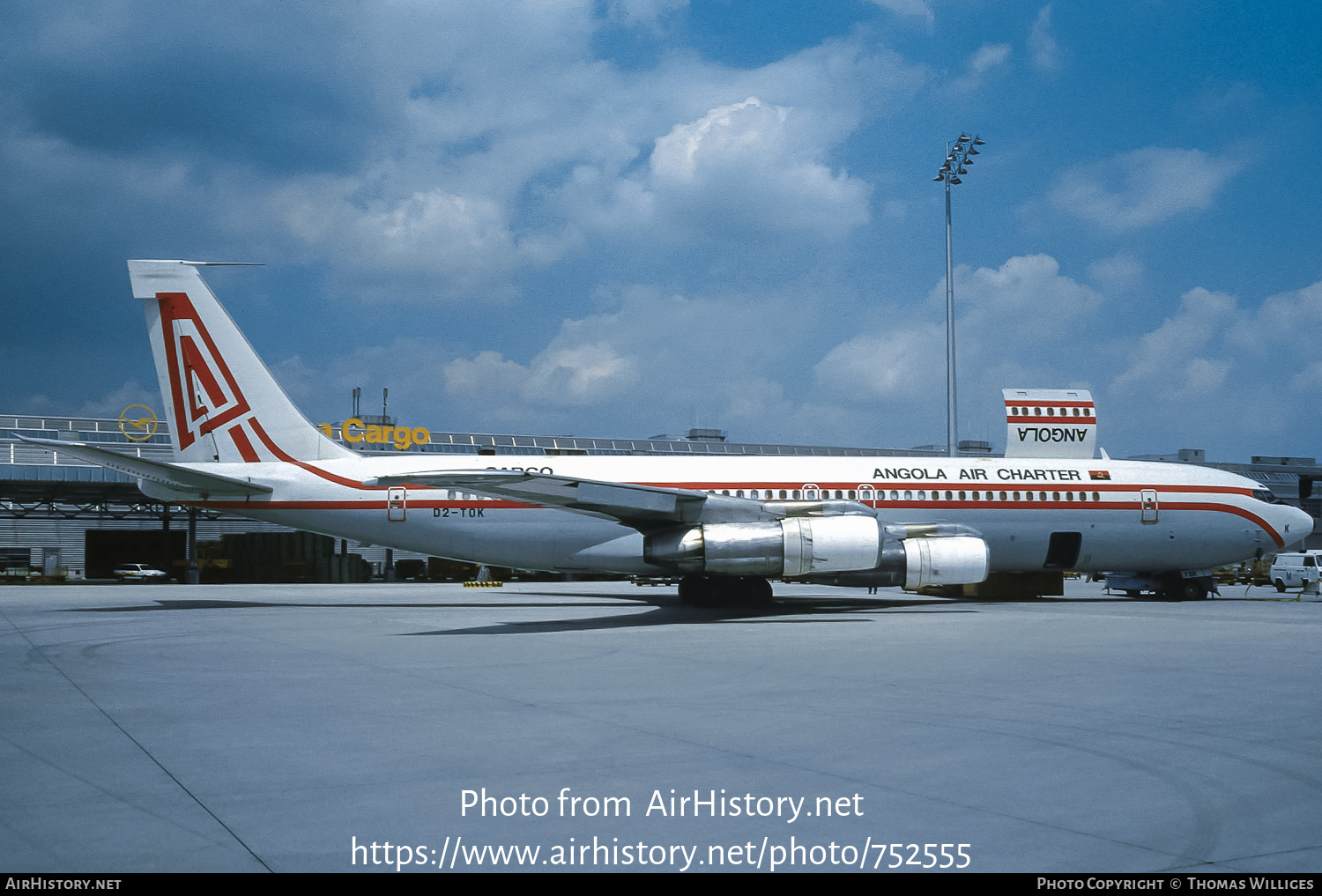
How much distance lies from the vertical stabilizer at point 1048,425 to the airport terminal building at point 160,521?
2304 cm

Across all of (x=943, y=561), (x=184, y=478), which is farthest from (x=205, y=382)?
(x=943, y=561)

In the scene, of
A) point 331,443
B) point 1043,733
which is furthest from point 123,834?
point 331,443

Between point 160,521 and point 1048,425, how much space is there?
50145 mm

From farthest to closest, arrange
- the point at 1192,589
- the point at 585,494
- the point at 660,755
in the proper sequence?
the point at 1192,589 → the point at 585,494 → the point at 660,755

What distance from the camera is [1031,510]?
24.2 meters

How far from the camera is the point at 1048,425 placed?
2647 centimetres

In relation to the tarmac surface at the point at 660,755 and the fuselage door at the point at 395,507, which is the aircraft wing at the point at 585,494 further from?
the fuselage door at the point at 395,507

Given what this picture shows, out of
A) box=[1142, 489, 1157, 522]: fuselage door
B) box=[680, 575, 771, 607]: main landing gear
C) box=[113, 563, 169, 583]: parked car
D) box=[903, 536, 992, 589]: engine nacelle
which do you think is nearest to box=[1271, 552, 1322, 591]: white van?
box=[1142, 489, 1157, 522]: fuselage door

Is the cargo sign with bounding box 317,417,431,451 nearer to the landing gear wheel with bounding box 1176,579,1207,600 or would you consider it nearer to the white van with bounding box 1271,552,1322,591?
the landing gear wheel with bounding box 1176,579,1207,600

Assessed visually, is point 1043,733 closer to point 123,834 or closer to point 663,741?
point 663,741

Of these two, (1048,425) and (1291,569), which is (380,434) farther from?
(1291,569)

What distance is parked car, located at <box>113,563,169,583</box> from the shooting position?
48.1 m

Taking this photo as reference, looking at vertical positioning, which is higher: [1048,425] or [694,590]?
[1048,425]
